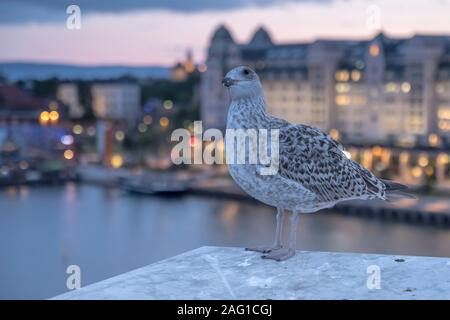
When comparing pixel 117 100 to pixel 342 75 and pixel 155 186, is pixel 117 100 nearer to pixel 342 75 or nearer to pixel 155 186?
pixel 342 75

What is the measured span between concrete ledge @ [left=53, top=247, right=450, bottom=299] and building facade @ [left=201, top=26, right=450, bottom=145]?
101ft

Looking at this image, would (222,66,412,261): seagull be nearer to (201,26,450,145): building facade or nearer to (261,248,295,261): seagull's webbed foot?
(261,248,295,261): seagull's webbed foot

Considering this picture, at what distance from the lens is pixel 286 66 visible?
1513 inches

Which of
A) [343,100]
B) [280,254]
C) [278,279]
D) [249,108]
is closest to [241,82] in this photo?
[249,108]

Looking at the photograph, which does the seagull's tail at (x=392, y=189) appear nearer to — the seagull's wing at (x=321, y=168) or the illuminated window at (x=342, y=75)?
the seagull's wing at (x=321, y=168)

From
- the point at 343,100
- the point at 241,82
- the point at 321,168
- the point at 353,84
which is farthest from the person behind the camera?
the point at 343,100

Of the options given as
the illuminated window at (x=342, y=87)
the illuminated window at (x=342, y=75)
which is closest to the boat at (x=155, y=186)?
the illuminated window at (x=342, y=87)

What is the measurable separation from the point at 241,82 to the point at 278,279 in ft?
3.13

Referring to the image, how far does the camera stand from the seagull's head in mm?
3459

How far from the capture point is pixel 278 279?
310 centimetres

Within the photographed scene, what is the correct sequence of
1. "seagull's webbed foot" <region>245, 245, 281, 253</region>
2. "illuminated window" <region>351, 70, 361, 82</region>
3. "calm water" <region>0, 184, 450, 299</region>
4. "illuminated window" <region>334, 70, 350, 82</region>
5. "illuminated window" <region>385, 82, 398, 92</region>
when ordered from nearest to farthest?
"seagull's webbed foot" <region>245, 245, 281, 253</region>
"calm water" <region>0, 184, 450, 299</region>
"illuminated window" <region>385, 82, 398, 92</region>
"illuminated window" <region>351, 70, 361, 82</region>
"illuminated window" <region>334, 70, 350, 82</region>

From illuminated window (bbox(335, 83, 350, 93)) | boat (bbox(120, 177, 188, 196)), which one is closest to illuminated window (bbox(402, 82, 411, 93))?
illuminated window (bbox(335, 83, 350, 93))

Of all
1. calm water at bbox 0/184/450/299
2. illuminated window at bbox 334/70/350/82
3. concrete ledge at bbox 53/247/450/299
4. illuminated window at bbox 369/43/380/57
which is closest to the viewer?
concrete ledge at bbox 53/247/450/299
